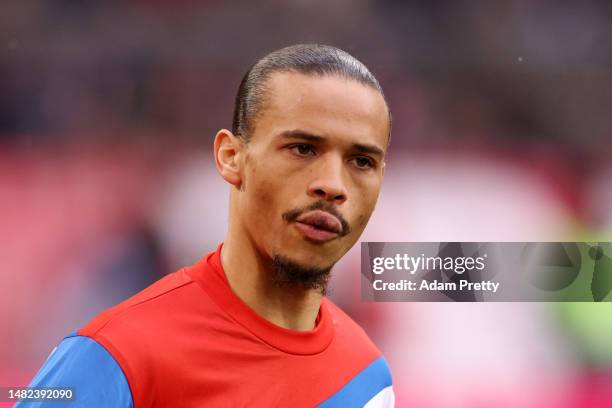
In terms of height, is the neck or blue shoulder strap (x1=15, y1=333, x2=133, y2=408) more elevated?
the neck

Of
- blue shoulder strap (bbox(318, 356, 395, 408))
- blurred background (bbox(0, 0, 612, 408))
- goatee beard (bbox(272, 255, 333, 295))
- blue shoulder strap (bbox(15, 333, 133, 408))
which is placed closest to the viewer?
blue shoulder strap (bbox(15, 333, 133, 408))

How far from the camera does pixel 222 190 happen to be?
2.51 metres

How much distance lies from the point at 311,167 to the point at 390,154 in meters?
1.61

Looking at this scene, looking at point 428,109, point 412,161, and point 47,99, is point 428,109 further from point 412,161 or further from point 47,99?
point 47,99

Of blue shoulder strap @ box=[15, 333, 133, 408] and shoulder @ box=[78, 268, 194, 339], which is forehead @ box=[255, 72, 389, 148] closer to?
shoulder @ box=[78, 268, 194, 339]

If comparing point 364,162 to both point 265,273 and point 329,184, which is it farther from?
point 265,273

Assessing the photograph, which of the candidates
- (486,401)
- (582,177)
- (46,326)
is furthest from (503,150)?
(46,326)

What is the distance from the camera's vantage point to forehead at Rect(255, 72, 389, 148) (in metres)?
0.97

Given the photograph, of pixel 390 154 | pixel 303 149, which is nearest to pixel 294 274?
pixel 303 149

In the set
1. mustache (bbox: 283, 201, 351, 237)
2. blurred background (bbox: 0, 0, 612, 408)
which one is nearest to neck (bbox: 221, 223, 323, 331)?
mustache (bbox: 283, 201, 351, 237)

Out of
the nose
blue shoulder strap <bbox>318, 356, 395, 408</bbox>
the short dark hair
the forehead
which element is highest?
the short dark hair

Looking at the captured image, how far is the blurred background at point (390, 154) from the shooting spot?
2.47 metres

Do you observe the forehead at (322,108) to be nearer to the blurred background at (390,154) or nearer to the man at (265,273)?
the man at (265,273)

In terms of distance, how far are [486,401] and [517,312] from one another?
1.20 feet
